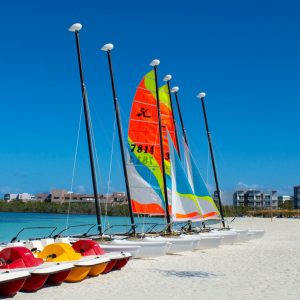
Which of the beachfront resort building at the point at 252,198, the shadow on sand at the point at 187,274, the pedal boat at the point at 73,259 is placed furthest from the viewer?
the beachfront resort building at the point at 252,198

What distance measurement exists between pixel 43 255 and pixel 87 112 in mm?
7568

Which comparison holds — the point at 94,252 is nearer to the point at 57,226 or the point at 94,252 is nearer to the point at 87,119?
the point at 87,119

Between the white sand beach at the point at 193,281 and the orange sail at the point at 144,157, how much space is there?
444 centimetres

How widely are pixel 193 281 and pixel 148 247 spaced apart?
15.3ft

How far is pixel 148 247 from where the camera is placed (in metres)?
18.2

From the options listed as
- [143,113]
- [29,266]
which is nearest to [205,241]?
[143,113]

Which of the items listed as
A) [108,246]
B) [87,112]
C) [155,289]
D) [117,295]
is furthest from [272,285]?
[87,112]

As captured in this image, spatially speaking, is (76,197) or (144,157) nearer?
(144,157)

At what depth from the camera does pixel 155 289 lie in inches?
494

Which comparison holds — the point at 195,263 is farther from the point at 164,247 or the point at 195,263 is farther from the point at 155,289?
the point at 155,289

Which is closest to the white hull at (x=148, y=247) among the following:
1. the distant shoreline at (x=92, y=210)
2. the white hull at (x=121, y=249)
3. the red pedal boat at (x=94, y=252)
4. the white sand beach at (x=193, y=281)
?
the white sand beach at (x=193, y=281)

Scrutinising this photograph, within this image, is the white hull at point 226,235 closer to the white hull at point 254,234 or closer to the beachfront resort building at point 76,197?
the white hull at point 254,234

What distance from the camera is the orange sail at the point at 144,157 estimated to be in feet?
76.7

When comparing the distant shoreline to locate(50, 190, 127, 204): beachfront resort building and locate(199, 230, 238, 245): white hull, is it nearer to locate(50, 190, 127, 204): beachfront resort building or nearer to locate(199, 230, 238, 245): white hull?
locate(50, 190, 127, 204): beachfront resort building
